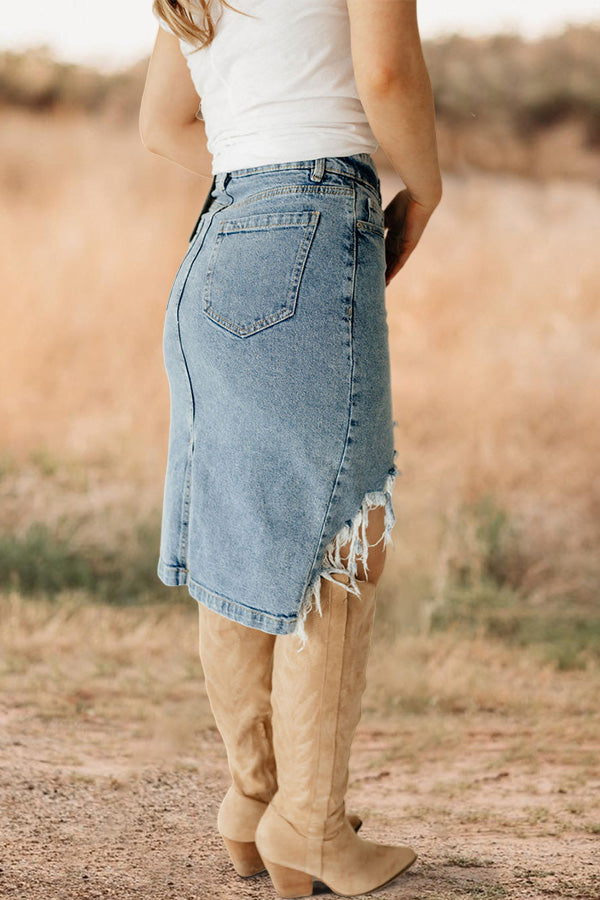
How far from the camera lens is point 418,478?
153 inches

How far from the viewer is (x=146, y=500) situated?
3.74 m

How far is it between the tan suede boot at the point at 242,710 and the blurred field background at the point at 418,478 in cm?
21

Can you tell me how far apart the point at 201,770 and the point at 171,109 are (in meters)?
1.46

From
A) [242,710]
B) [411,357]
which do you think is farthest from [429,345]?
[242,710]

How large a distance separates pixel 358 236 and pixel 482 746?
160cm

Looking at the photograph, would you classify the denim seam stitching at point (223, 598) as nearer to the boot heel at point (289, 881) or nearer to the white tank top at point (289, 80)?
the boot heel at point (289, 881)

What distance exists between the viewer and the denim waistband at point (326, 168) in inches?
46.4

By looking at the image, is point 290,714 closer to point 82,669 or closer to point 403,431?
point 82,669

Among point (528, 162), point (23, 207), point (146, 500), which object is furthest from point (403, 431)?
point (23, 207)

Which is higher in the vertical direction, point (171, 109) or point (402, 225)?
point (171, 109)

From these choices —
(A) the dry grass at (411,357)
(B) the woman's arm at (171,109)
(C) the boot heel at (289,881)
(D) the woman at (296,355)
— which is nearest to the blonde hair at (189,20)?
(D) the woman at (296,355)

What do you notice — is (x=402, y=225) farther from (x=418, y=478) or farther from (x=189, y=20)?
(x=418, y=478)

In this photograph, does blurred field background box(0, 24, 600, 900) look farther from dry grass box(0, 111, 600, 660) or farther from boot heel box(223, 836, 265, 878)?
boot heel box(223, 836, 265, 878)

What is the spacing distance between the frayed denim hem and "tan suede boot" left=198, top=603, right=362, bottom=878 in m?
0.07
